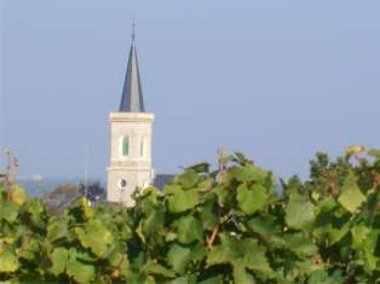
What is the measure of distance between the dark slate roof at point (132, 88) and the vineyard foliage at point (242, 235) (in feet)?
305

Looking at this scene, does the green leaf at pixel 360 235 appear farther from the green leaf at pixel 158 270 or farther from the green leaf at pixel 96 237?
the green leaf at pixel 96 237

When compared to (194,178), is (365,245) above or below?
below

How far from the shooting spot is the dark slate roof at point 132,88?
315ft

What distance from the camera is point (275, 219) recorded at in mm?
2869

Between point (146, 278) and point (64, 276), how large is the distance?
298mm

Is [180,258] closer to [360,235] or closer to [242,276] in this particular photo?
[242,276]

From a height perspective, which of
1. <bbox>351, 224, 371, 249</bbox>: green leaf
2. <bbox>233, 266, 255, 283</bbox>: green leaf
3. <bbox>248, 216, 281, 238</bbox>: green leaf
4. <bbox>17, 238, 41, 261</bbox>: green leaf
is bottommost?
<bbox>233, 266, 255, 283</bbox>: green leaf

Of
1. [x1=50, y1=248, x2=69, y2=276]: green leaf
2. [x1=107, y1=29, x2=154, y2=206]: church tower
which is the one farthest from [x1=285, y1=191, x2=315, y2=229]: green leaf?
[x1=107, y1=29, x2=154, y2=206]: church tower

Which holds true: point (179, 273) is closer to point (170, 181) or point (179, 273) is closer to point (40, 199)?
point (170, 181)

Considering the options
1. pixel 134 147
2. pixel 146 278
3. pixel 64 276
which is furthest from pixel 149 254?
pixel 134 147

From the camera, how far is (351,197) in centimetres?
286

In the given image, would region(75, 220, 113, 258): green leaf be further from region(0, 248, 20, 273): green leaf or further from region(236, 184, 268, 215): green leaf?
region(236, 184, 268, 215): green leaf

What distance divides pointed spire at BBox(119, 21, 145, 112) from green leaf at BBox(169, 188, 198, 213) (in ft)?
305

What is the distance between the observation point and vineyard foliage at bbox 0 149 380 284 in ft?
9.27
